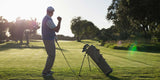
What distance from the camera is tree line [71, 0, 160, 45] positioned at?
18.7 metres

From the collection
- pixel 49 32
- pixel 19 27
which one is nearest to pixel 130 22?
pixel 49 32

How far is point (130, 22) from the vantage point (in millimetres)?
35906

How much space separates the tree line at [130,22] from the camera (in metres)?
18.7

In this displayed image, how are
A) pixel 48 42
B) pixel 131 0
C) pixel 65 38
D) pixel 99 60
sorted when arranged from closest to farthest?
1. pixel 48 42
2. pixel 99 60
3. pixel 131 0
4. pixel 65 38

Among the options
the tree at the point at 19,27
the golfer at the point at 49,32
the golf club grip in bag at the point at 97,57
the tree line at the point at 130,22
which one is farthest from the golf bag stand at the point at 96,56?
the tree at the point at 19,27

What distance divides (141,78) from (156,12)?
1350 centimetres

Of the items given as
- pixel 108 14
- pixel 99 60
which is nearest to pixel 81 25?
pixel 108 14

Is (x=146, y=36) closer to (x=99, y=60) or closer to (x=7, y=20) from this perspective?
(x=99, y=60)

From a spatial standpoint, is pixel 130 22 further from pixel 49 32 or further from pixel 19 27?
pixel 19 27

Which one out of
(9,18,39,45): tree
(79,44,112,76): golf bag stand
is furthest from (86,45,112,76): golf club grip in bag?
(9,18,39,45): tree

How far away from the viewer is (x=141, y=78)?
21.7 feet

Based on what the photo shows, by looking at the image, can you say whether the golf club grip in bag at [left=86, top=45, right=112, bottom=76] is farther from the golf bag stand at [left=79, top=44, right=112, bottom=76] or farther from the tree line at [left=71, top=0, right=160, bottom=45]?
the tree line at [left=71, top=0, right=160, bottom=45]

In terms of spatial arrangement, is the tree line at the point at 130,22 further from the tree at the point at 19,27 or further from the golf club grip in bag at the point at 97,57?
the tree at the point at 19,27

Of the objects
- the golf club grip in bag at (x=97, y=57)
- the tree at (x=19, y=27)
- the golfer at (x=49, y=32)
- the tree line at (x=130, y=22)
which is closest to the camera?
the golfer at (x=49, y=32)
